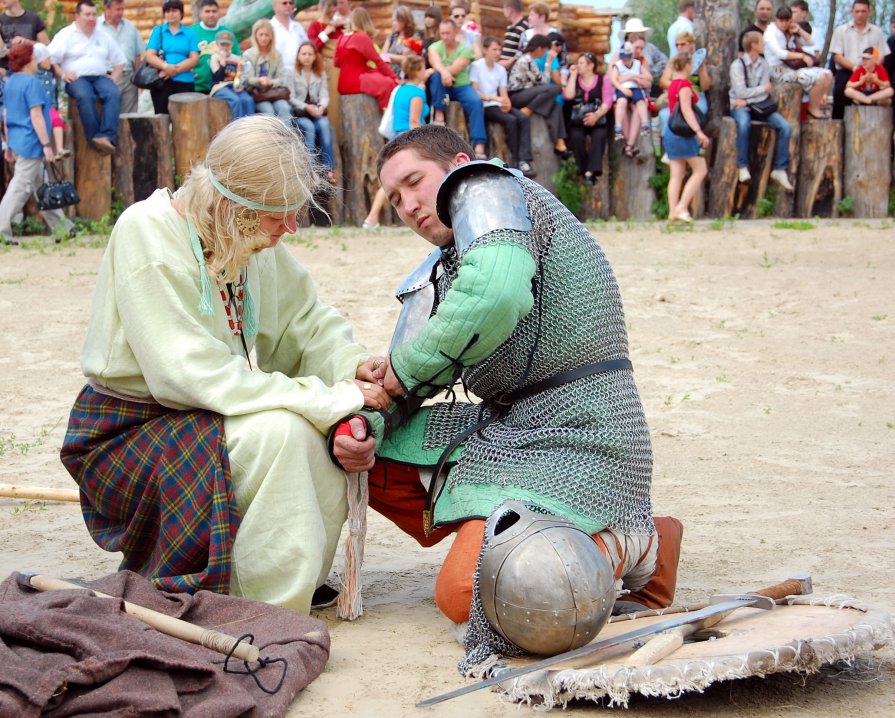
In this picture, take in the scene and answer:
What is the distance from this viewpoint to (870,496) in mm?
4973

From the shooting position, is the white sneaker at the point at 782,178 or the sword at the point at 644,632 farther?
the white sneaker at the point at 782,178

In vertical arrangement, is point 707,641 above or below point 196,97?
below

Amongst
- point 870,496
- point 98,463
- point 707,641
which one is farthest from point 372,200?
point 707,641

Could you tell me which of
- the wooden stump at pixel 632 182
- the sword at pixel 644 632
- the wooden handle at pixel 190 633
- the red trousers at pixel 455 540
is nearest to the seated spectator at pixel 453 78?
the wooden stump at pixel 632 182

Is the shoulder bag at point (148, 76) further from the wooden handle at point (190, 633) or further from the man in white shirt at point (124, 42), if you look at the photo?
the wooden handle at point (190, 633)

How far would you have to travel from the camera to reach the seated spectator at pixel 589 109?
11227 millimetres

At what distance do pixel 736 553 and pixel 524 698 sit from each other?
1.64 meters

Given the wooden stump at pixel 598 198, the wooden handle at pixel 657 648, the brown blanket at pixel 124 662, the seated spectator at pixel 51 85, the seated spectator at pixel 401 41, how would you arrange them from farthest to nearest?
1. the wooden stump at pixel 598 198
2. the seated spectator at pixel 401 41
3. the seated spectator at pixel 51 85
4. the wooden handle at pixel 657 648
5. the brown blanket at pixel 124 662

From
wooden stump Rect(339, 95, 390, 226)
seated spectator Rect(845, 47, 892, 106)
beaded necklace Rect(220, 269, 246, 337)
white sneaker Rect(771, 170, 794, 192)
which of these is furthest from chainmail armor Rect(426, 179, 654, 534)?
seated spectator Rect(845, 47, 892, 106)

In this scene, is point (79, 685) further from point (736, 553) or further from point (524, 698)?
point (736, 553)

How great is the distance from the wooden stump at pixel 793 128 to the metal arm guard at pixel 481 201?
881cm

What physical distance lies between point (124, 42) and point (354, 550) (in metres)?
7.86

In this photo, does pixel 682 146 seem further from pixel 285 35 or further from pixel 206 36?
pixel 206 36

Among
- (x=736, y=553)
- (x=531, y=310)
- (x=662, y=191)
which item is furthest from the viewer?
(x=662, y=191)
